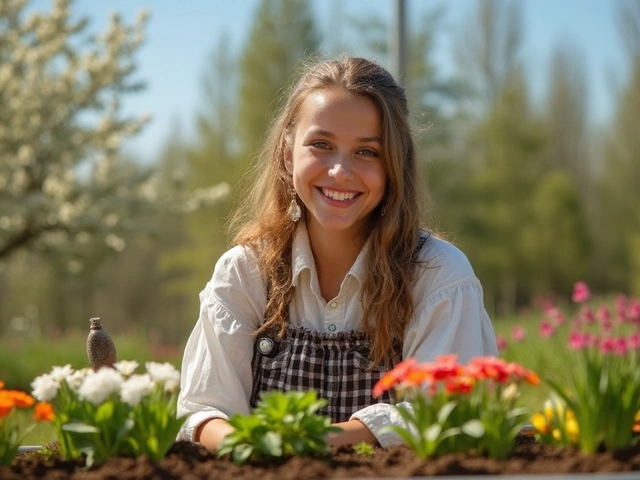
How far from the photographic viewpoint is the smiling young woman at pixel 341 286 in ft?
8.51

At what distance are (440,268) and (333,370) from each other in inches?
17.9

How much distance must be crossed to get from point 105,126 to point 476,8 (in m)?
17.2

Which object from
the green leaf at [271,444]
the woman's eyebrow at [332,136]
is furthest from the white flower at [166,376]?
the woman's eyebrow at [332,136]

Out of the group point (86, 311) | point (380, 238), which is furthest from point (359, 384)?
point (86, 311)

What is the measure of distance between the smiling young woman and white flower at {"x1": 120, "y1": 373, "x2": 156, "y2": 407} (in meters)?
0.67

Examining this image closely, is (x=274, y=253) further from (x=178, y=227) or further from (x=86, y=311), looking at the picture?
(x=178, y=227)

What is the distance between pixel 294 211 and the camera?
9.82 ft

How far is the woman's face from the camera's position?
2.67 m

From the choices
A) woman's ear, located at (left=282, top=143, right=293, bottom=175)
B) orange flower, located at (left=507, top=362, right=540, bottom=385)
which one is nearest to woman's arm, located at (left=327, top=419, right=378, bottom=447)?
orange flower, located at (left=507, top=362, right=540, bottom=385)

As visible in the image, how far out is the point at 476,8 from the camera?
26.0m

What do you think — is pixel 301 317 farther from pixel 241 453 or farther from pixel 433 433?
pixel 433 433

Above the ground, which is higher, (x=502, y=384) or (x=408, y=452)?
(x=502, y=384)

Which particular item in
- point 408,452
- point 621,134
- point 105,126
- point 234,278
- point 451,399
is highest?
point 621,134

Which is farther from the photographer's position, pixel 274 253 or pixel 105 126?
pixel 105 126
